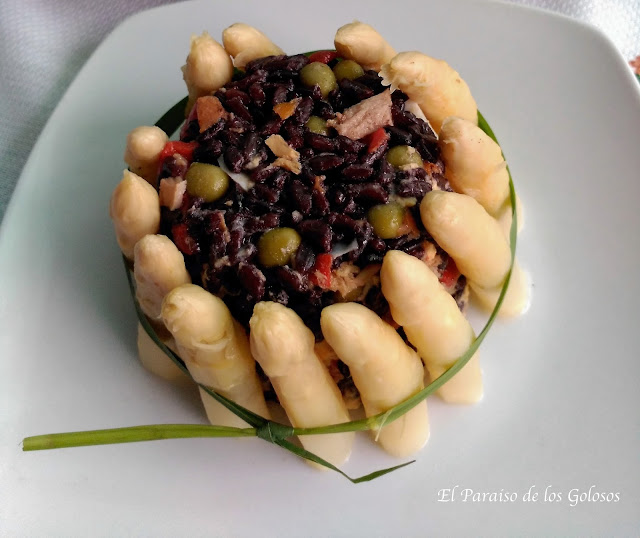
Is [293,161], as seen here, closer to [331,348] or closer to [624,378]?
[331,348]

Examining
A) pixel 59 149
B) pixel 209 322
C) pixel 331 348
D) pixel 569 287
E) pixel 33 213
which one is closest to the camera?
pixel 209 322

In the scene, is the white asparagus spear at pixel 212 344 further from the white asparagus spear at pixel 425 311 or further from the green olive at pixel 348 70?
the green olive at pixel 348 70

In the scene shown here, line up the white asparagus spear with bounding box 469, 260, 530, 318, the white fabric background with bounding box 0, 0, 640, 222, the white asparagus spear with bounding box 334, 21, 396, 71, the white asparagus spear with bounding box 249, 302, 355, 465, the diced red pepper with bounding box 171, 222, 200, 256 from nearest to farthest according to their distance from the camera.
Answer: the white asparagus spear with bounding box 249, 302, 355, 465, the diced red pepper with bounding box 171, 222, 200, 256, the white asparagus spear with bounding box 334, 21, 396, 71, the white asparagus spear with bounding box 469, 260, 530, 318, the white fabric background with bounding box 0, 0, 640, 222

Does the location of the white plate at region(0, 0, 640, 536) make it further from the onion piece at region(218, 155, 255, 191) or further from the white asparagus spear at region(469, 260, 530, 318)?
the onion piece at region(218, 155, 255, 191)

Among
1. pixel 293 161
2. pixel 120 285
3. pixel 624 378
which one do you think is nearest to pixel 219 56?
pixel 293 161

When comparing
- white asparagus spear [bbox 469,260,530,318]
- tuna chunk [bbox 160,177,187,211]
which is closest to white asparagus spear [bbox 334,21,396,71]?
tuna chunk [bbox 160,177,187,211]

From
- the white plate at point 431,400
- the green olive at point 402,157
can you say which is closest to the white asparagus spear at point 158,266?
the white plate at point 431,400

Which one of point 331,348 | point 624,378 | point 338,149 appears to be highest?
point 338,149
